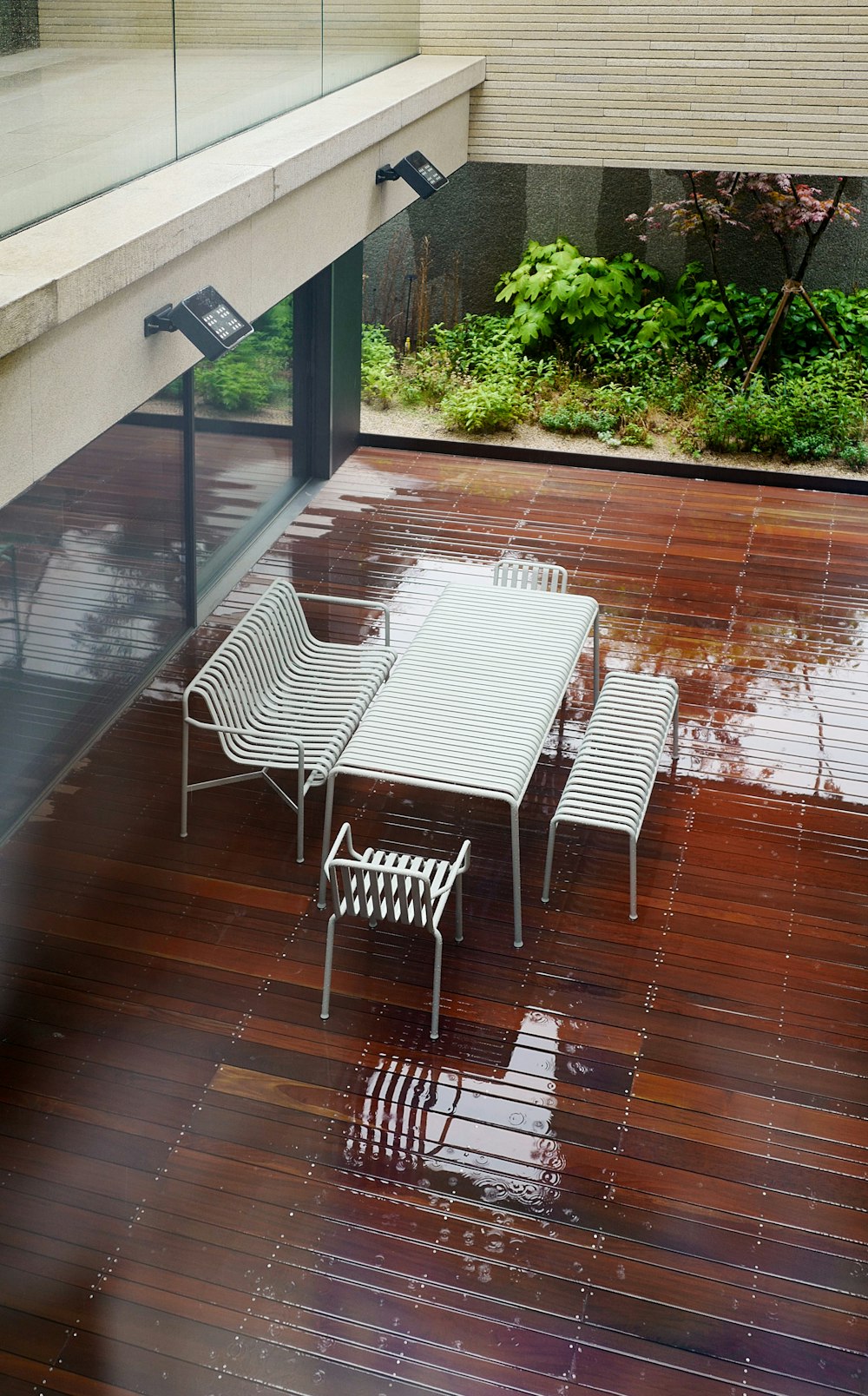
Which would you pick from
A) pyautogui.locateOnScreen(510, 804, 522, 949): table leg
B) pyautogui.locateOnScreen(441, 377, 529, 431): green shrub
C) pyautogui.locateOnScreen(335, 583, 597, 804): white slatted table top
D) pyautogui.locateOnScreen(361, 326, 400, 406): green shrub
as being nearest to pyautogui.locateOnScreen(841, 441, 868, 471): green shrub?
pyautogui.locateOnScreen(441, 377, 529, 431): green shrub

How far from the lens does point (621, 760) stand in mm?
6590

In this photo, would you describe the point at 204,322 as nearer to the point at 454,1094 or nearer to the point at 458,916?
the point at 458,916

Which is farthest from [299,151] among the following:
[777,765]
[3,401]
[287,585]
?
[777,765]

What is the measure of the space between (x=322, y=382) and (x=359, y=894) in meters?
5.57

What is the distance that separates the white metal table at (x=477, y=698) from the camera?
5918 millimetres

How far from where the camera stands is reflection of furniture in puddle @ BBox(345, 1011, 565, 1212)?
4871 millimetres

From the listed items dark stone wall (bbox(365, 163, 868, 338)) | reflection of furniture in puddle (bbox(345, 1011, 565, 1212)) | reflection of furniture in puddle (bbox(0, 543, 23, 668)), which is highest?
dark stone wall (bbox(365, 163, 868, 338))

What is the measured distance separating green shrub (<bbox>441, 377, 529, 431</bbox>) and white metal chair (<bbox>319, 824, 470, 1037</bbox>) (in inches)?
249

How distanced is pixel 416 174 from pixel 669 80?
103 inches

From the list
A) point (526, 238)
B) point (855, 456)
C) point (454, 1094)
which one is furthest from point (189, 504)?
point (526, 238)

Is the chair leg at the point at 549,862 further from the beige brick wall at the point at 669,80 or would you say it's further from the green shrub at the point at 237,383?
the beige brick wall at the point at 669,80

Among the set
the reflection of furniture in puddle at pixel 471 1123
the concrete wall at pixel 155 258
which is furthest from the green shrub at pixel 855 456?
the reflection of furniture in puddle at pixel 471 1123

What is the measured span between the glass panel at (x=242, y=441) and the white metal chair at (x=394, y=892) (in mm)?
3316

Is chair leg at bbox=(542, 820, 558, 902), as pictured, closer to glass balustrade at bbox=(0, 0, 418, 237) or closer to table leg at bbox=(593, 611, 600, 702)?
table leg at bbox=(593, 611, 600, 702)
